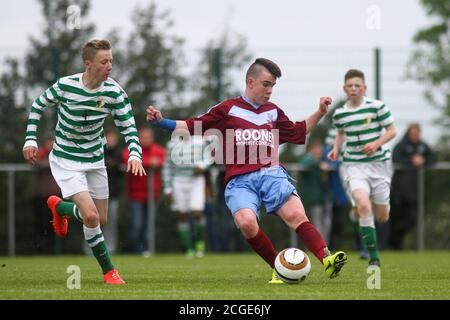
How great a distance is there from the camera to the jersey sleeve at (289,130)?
982 centimetres

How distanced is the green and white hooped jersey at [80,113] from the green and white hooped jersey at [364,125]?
3.40 metres

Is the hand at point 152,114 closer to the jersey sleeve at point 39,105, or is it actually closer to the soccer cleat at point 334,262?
the jersey sleeve at point 39,105

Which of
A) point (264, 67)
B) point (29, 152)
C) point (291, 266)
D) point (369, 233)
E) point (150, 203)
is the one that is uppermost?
point (264, 67)

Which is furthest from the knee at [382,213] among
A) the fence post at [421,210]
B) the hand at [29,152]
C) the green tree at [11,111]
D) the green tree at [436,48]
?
the green tree at [436,48]

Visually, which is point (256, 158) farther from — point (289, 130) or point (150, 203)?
point (150, 203)

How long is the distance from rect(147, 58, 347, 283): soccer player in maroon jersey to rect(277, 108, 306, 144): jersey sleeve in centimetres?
1

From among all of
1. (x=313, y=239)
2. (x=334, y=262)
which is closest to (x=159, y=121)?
(x=313, y=239)

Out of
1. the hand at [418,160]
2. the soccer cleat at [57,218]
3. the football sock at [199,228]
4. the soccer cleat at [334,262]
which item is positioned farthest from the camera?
the hand at [418,160]

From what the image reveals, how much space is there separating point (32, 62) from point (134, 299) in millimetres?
11420

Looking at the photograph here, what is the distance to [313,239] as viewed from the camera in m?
9.26

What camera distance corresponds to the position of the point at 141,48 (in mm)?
19641

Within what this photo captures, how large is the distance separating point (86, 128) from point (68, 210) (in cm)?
104

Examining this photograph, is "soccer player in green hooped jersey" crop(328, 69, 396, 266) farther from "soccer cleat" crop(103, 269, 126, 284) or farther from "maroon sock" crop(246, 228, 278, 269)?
"soccer cleat" crop(103, 269, 126, 284)

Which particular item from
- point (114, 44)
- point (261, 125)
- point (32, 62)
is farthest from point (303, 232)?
point (114, 44)
